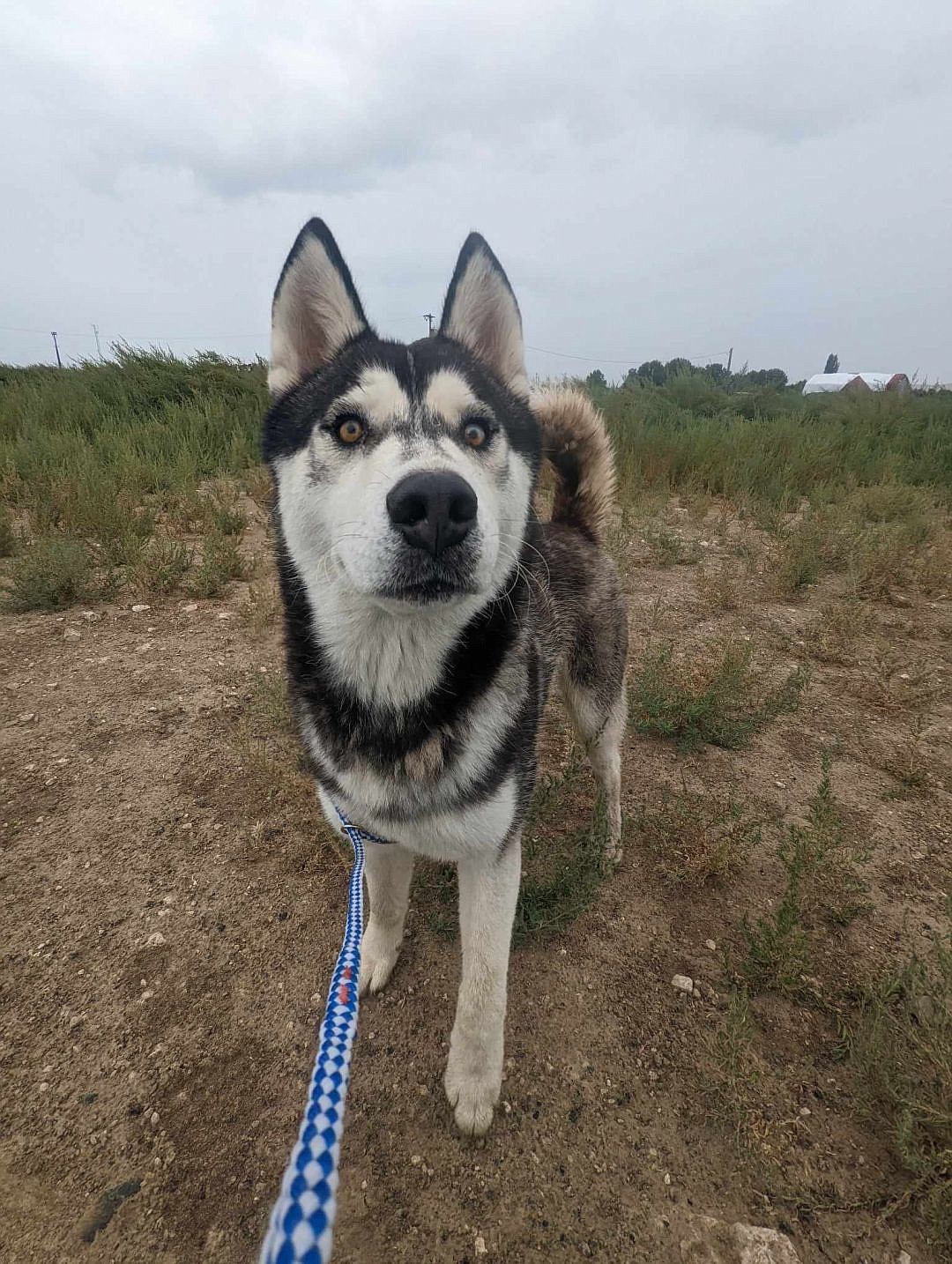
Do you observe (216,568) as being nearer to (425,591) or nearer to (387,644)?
(387,644)

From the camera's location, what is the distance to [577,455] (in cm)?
285

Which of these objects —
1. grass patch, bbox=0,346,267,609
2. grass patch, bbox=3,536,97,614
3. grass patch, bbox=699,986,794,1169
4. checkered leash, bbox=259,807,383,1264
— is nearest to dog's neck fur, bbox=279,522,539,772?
checkered leash, bbox=259,807,383,1264

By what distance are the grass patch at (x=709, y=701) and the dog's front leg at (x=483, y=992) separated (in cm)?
185

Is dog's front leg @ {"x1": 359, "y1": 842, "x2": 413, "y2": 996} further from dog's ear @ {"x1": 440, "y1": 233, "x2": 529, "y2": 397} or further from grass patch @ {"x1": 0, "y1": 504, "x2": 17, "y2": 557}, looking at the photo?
grass patch @ {"x1": 0, "y1": 504, "x2": 17, "y2": 557}

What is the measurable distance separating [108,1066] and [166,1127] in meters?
0.29

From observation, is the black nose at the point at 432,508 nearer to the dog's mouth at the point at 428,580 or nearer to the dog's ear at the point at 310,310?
the dog's mouth at the point at 428,580

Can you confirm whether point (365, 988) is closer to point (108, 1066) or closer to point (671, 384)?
point (108, 1066)

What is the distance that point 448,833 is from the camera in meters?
1.57

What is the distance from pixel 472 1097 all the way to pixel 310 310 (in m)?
2.57

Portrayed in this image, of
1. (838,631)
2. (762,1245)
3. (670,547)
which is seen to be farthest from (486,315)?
(670,547)

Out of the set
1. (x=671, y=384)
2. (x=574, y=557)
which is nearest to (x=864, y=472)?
(x=671, y=384)

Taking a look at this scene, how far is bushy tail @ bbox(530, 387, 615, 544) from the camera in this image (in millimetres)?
2807

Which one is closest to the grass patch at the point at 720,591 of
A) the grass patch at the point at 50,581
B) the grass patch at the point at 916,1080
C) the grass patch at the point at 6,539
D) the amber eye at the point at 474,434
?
the grass patch at the point at 916,1080

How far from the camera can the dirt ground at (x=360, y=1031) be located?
1432 mm
